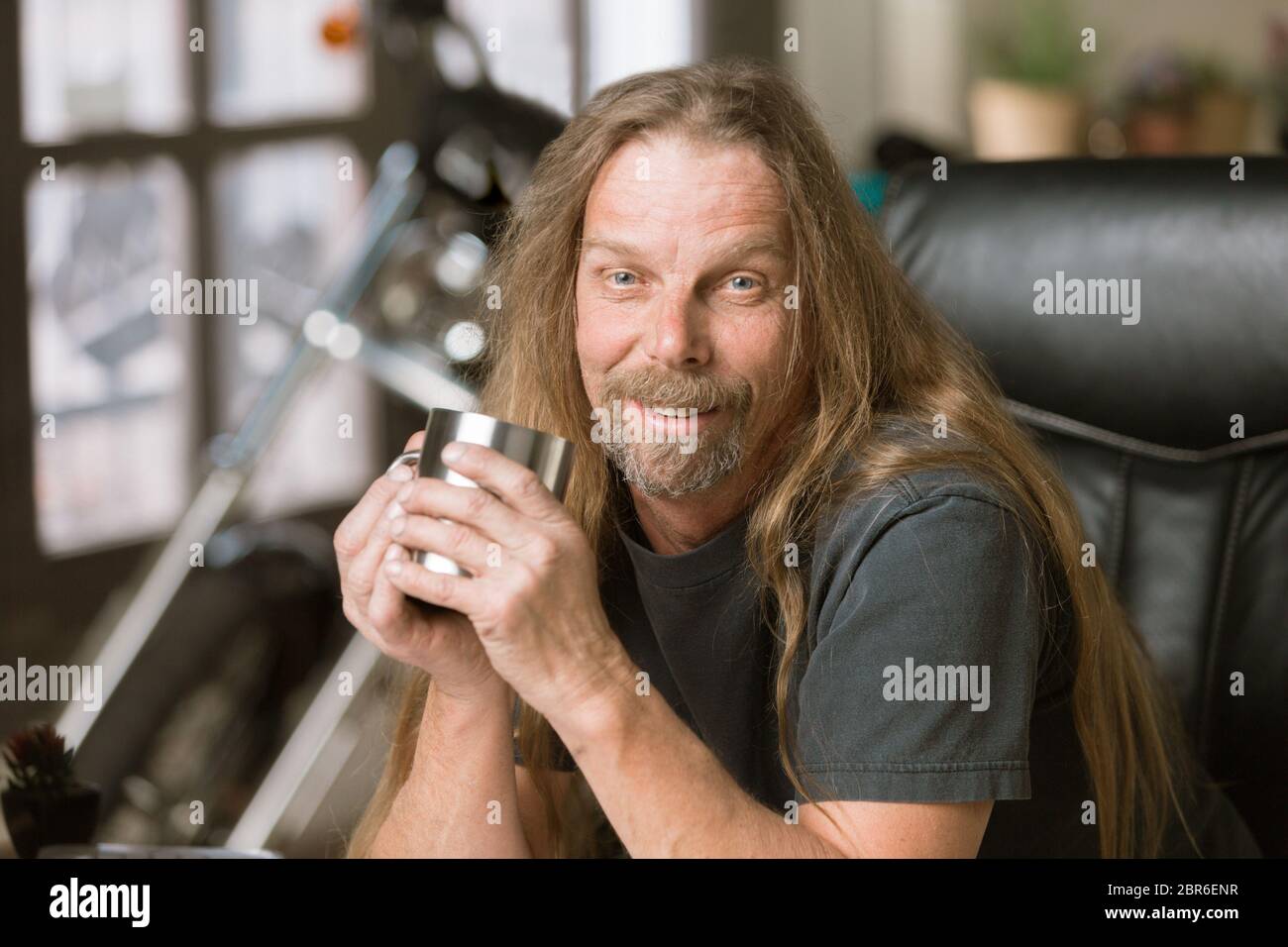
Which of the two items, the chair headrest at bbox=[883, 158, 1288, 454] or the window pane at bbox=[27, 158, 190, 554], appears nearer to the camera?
the chair headrest at bbox=[883, 158, 1288, 454]

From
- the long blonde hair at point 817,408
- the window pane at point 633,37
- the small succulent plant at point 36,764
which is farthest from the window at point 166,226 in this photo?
the small succulent plant at point 36,764

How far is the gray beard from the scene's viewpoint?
0.93 meters

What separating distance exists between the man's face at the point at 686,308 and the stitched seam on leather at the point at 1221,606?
426 mm

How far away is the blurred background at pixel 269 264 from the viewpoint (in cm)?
173

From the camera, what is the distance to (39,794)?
80 cm

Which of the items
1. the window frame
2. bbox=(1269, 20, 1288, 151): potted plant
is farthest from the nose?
bbox=(1269, 20, 1288, 151): potted plant

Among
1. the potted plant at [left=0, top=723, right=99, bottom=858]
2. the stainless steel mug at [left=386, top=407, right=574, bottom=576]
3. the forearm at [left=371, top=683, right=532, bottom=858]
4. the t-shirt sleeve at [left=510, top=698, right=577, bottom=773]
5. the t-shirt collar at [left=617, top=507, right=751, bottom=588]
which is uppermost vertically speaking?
the stainless steel mug at [left=386, top=407, right=574, bottom=576]

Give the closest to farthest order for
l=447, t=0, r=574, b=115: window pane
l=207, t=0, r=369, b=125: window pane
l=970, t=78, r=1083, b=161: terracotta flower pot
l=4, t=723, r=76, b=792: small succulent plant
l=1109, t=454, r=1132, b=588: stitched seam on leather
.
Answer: l=4, t=723, r=76, b=792: small succulent plant
l=1109, t=454, r=1132, b=588: stitched seam on leather
l=207, t=0, r=369, b=125: window pane
l=447, t=0, r=574, b=115: window pane
l=970, t=78, r=1083, b=161: terracotta flower pot

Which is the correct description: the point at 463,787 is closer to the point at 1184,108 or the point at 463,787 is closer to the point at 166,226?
the point at 166,226

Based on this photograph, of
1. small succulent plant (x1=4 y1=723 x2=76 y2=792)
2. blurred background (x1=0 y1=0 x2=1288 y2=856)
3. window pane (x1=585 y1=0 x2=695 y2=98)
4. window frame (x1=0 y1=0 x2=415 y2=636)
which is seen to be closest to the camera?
small succulent plant (x1=4 y1=723 x2=76 y2=792)

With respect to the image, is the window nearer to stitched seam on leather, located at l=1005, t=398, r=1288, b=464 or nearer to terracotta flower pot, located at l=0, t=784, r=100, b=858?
stitched seam on leather, located at l=1005, t=398, r=1288, b=464

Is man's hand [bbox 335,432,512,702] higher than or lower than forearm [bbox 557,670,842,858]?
higher

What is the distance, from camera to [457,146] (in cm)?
158

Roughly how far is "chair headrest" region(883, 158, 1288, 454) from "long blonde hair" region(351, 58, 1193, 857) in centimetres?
10
